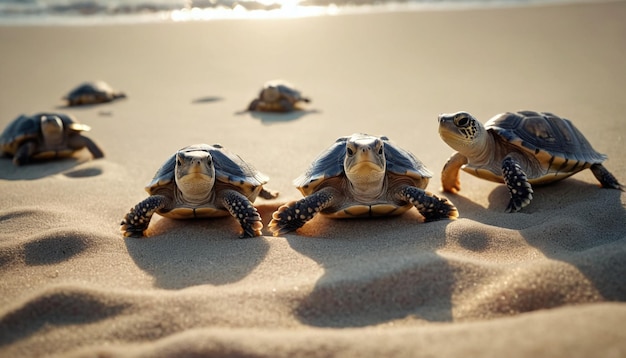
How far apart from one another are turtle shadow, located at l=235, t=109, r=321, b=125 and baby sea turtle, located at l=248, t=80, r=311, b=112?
90mm

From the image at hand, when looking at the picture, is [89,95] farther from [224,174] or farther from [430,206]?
[430,206]

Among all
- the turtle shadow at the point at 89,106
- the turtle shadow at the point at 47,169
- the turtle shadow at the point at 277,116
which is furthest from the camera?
the turtle shadow at the point at 89,106

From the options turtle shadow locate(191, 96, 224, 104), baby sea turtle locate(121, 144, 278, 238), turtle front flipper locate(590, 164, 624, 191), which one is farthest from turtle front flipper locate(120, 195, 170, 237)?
turtle shadow locate(191, 96, 224, 104)

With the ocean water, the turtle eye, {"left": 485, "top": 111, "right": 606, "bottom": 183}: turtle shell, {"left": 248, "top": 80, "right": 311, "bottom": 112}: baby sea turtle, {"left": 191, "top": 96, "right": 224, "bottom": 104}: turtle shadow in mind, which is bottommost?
{"left": 191, "top": 96, "right": 224, "bottom": 104}: turtle shadow

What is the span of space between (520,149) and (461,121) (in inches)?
24.2

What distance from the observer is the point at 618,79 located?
792cm

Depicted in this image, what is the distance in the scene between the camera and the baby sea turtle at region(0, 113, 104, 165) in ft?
19.1

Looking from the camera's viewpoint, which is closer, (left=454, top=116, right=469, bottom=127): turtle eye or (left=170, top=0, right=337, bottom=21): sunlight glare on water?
(left=454, top=116, right=469, bottom=127): turtle eye

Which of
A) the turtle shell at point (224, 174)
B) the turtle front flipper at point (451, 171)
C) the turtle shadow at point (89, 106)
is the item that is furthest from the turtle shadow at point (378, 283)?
the turtle shadow at point (89, 106)

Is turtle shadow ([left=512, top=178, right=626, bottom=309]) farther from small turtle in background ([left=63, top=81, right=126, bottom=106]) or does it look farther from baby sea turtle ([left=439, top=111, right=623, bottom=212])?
small turtle in background ([left=63, top=81, right=126, bottom=106])

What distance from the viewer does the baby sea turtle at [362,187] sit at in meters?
3.55

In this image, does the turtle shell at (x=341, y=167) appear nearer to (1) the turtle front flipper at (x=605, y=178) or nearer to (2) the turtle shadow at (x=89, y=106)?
(1) the turtle front flipper at (x=605, y=178)

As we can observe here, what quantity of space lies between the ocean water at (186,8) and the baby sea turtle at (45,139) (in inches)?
387

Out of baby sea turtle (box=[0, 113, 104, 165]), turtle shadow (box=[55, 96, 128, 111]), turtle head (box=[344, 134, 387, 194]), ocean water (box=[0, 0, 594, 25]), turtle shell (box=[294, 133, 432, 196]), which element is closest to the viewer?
turtle head (box=[344, 134, 387, 194])
